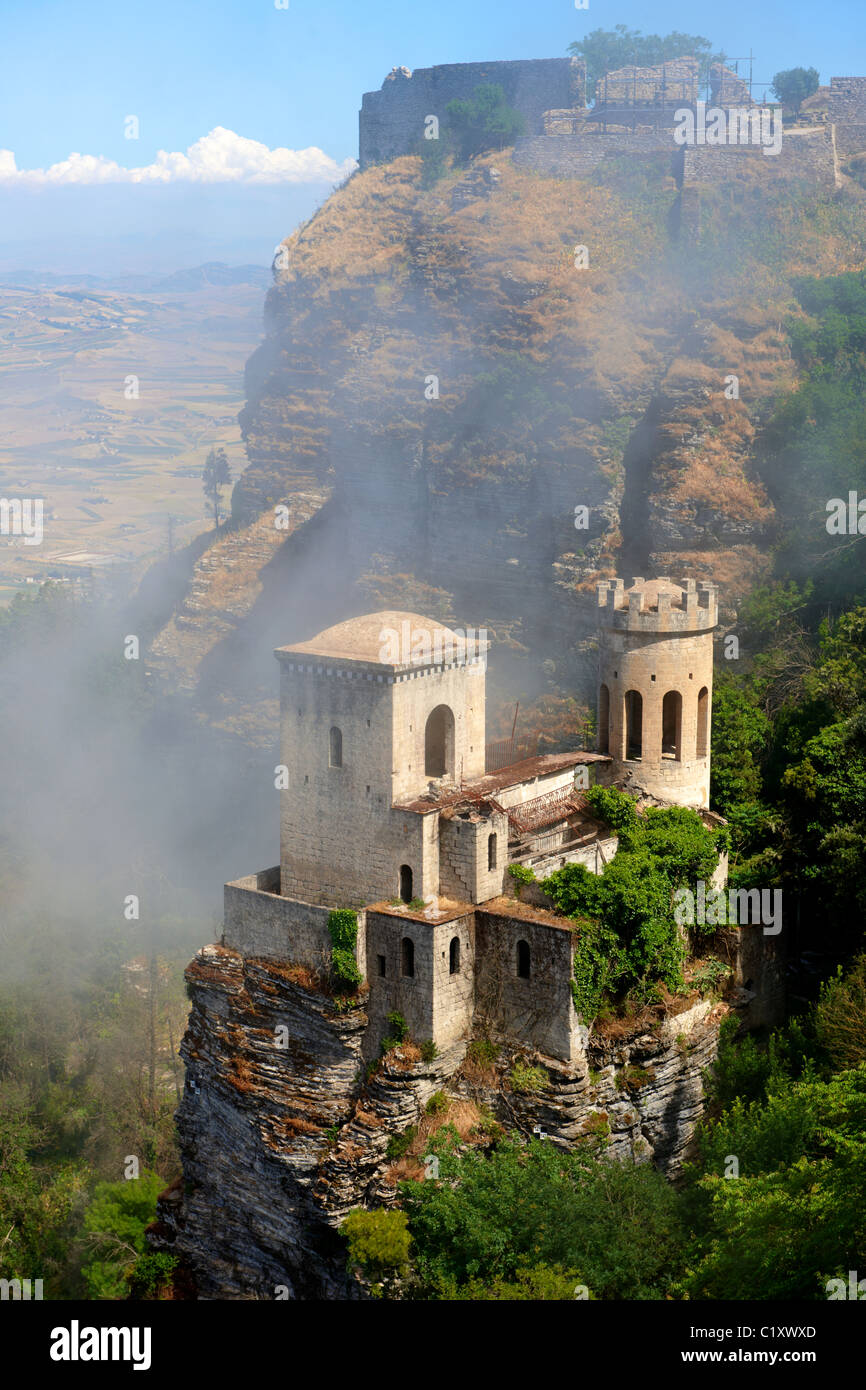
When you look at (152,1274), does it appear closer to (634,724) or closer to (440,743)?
(440,743)

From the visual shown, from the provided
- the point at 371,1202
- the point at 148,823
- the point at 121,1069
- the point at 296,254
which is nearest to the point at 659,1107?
the point at 371,1202

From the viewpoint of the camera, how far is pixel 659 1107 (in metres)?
28.7

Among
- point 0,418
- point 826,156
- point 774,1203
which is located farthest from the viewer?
point 0,418

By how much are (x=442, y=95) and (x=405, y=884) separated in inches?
2527

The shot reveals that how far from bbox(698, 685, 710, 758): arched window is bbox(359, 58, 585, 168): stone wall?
52442 millimetres

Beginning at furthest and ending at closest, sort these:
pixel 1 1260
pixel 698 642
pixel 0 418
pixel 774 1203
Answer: pixel 0 418 < pixel 1 1260 < pixel 698 642 < pixel 774 1203

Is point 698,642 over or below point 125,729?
over

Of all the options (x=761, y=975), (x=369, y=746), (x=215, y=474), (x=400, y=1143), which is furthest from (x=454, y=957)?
(x=215, y=474)

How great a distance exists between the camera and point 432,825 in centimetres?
2798

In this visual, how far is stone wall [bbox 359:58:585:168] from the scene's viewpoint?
76.8m

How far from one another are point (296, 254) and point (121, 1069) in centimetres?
4259

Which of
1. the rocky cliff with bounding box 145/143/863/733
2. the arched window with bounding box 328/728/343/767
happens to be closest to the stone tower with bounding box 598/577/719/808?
the arched window with bounding box 328/728/343/767

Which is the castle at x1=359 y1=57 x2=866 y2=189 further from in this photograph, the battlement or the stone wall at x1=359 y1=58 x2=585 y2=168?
the battlement

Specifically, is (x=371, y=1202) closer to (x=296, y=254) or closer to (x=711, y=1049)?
(x=711, y=1049)
